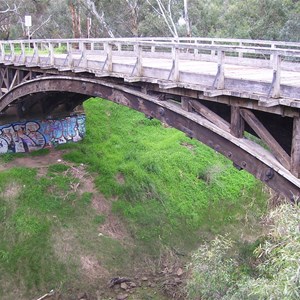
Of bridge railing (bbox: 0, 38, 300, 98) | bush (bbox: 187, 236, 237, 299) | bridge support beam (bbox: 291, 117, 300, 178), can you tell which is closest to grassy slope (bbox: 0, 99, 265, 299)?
bridge railing (bbox: 0, 38, 300, 98)

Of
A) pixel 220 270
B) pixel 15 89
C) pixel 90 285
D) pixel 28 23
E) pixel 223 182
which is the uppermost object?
pixel 28 23

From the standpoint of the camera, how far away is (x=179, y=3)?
142ft

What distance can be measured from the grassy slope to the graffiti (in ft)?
3.24

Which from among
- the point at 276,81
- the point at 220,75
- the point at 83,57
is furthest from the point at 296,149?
the point at 83,57

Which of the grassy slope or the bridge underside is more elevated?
the bridge underside

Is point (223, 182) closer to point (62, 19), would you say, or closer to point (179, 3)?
point (179, 3)

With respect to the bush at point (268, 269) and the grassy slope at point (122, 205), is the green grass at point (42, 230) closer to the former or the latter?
the grassy slope at point (122, 205)

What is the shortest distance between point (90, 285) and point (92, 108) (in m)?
15.1

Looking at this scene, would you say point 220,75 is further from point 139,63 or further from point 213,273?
point 213,273

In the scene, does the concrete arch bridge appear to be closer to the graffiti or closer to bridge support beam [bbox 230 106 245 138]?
bridge support beam [bbox 230 106 245 138]

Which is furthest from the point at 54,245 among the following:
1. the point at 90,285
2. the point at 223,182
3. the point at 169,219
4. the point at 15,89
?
the point at 223,182

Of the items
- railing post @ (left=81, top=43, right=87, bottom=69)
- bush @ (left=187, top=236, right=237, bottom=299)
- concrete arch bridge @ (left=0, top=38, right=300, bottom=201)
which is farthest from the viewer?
railing post @ (left=81, top=43, right=87, bottom=69)

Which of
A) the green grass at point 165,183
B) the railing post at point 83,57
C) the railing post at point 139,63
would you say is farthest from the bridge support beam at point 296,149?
the green grass at point 165,183

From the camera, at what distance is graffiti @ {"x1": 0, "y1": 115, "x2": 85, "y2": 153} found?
24375 millimetres
